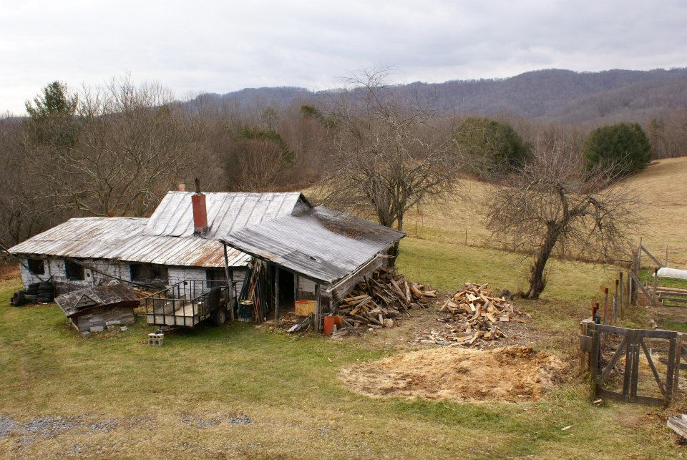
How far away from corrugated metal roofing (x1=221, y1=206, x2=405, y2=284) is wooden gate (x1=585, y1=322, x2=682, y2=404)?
8.38 meters

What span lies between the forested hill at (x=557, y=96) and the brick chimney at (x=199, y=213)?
9374cm

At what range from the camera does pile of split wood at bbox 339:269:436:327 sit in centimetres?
1886

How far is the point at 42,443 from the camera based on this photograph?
1043cm

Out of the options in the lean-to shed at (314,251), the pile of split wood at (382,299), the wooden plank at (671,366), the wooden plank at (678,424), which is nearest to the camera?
the wooden plank at (678,424)

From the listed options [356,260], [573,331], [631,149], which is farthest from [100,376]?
[631,149]

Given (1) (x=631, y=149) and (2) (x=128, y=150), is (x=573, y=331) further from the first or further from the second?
(1) (x=631, y=149)

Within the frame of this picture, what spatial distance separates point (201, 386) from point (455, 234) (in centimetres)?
3150

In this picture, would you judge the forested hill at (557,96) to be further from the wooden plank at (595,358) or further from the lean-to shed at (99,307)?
the wooden plank at (595,358)

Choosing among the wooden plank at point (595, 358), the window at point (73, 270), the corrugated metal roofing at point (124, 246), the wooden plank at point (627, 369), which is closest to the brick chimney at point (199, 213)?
the corrugated metal roofing at point (124, 246)

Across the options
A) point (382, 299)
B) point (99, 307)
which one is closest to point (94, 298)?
point (99, 307)

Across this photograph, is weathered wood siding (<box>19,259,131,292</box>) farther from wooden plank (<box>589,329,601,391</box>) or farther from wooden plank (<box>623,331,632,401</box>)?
wooden plank (<box>623,331,632,401</box>)

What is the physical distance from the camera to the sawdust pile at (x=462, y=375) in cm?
1227

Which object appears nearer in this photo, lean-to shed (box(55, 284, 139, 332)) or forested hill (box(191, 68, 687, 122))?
lean-to shed (box(55, 284, 139, 332))

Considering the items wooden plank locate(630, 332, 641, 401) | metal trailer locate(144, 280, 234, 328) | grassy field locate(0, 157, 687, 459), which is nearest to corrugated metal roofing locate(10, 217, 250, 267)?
metal trailer locate(144, 280, 234, 328)
